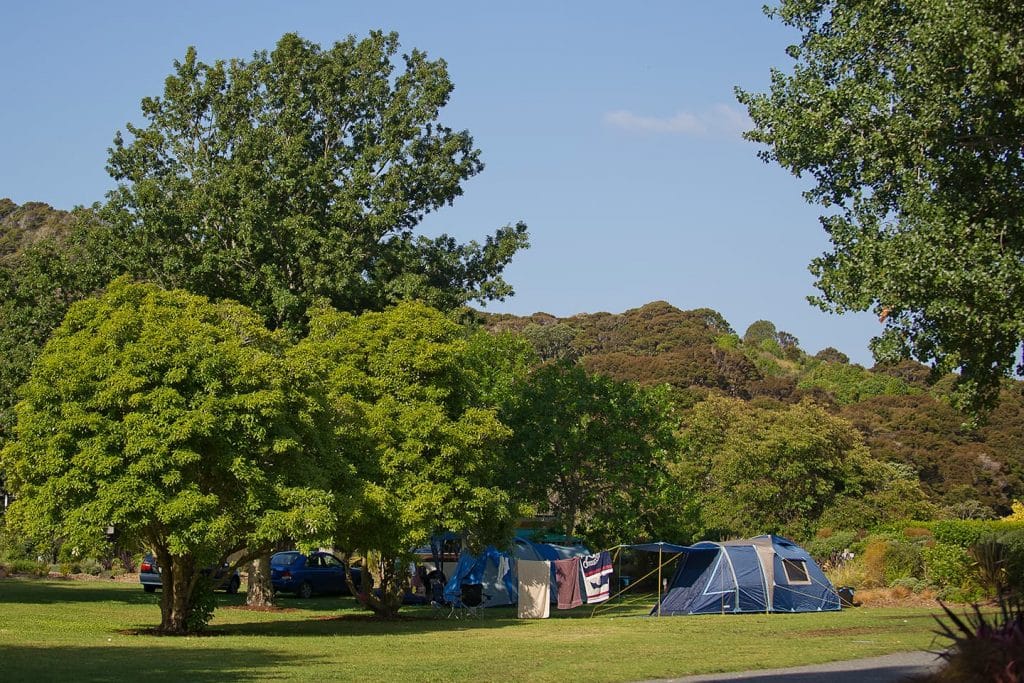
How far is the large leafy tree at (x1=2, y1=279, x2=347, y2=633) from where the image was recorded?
1930cm

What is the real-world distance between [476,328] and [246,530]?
15988 millimetres

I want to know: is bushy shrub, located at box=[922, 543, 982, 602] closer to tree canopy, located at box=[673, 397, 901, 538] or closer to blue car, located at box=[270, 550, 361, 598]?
tree canopy, located at box=[673, 397, 901, 538]

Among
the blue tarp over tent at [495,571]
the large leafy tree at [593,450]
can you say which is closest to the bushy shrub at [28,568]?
the blue tarp over tent at [495,571]

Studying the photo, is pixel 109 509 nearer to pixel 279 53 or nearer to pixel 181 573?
pixel 181 573

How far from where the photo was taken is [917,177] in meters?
16.5

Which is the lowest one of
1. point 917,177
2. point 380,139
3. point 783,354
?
point 917,177

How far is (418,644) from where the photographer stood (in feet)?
65.2

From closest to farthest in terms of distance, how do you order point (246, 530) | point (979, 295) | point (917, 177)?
1. point (979, 295)
2. point (917, 177)
3. point (246, 530)

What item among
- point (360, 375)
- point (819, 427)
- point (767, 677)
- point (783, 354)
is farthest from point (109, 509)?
point (783, 354)

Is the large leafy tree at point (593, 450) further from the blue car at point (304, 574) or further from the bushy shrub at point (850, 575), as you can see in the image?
the blue car at point (304, 574)

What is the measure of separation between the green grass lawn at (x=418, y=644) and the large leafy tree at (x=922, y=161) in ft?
16.7

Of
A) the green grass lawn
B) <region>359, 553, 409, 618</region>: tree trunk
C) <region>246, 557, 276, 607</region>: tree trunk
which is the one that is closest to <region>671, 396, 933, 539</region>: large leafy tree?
the green grass lawn

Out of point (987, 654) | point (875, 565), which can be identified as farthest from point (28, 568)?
point (987, 654)

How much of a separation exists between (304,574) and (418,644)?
60.8 ft
